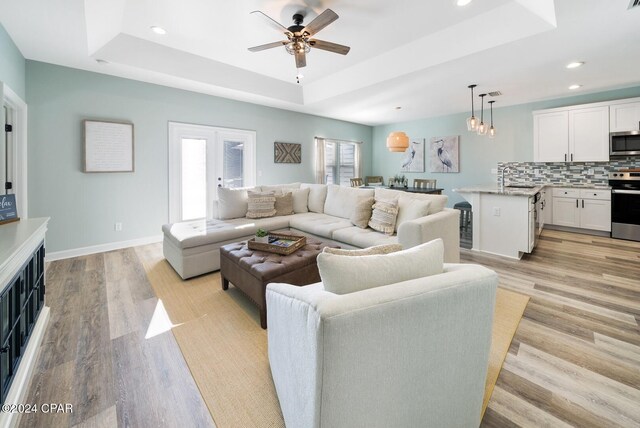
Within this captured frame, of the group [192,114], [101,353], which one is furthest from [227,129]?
[101,353]

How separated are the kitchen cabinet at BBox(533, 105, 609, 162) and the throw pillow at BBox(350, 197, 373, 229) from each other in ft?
14.4

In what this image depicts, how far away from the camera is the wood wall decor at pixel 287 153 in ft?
20.5

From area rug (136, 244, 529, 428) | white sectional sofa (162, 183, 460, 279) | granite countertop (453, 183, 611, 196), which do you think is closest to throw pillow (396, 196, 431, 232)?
white sectional sofa (162, 183, 460, 279)

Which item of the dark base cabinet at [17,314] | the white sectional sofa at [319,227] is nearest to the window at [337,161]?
the white sectional sofa at [319,227]

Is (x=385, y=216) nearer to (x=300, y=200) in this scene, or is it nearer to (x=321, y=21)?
(x=300, y=200)

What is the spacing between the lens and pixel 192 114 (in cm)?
495

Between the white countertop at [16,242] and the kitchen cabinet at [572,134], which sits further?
the kitchen cabinet at [572,134]

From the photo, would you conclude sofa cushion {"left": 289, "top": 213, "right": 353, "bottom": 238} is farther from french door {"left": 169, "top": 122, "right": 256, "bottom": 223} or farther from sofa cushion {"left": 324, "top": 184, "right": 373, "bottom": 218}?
french door {"left": 169, "top": 122, "right": 256, "bottom": 223}

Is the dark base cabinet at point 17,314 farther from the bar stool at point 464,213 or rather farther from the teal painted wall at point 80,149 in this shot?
the bar stool at point 464,213

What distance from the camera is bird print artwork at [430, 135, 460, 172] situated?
22.9ft

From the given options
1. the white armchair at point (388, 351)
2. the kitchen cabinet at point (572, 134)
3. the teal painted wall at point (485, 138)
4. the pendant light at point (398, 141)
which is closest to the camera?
the white armchair at point (388, 351)

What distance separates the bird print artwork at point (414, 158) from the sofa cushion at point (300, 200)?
13.7ft

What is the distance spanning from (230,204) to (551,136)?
6.11 m

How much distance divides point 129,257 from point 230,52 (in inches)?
126
